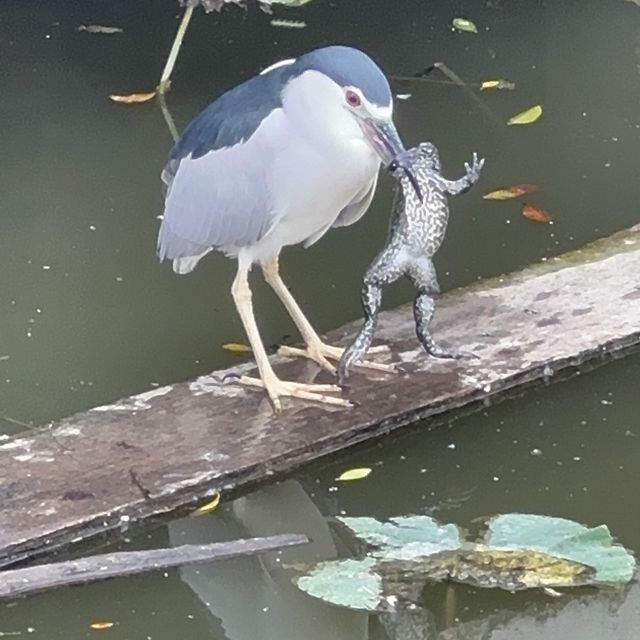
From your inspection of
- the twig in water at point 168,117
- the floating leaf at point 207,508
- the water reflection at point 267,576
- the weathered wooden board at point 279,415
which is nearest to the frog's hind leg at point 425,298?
the weathered wooden board at point 279,415

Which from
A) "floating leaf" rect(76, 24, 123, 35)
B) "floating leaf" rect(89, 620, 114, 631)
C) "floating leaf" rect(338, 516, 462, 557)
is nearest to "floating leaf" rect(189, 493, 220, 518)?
"floating leaf" rect(338, 516, 462, 557)

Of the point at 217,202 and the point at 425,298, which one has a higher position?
the point at 217,202

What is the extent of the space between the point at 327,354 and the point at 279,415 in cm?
27

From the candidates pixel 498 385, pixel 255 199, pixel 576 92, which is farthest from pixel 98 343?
pixel 576 92

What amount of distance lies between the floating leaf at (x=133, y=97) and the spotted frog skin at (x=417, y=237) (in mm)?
1973

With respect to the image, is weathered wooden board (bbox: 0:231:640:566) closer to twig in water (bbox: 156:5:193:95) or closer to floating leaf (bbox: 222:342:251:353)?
floating leaf (bbox: 222:342:251:353)

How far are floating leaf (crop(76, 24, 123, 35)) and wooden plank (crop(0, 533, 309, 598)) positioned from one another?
10.1 feet

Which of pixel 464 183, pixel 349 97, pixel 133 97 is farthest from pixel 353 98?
pixel 133 97

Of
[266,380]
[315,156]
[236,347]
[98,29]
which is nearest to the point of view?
[315,156]

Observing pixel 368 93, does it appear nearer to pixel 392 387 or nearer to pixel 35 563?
pixel 392 387

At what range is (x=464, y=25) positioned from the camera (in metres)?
5.40

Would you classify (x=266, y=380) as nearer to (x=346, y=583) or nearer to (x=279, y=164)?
(x=279, y=164)

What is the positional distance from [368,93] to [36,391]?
3.51ft

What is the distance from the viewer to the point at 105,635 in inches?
95.9
